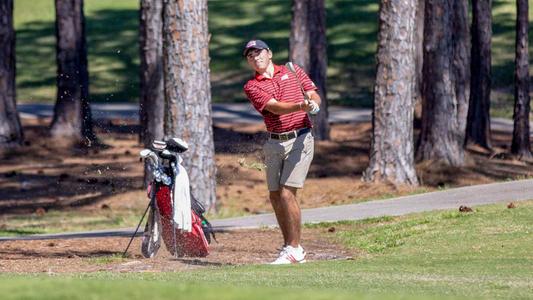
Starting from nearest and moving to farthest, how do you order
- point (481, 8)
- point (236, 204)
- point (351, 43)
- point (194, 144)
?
point (194, 144)
point (236, 204)
point (481, 8)
point (351, 43)

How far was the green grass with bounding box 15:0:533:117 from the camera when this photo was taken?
41812 mm

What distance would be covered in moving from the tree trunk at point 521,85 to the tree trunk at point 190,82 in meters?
9.35

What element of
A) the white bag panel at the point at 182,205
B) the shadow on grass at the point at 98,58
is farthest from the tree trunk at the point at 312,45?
the white bag panel at the point at 182,205

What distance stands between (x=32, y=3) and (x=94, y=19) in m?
5.07

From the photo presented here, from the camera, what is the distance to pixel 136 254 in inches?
563

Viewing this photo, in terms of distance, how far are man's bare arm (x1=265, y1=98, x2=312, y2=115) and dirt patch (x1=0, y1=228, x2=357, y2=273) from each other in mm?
1738

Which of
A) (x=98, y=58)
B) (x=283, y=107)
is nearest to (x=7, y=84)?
(x=283, y=107)

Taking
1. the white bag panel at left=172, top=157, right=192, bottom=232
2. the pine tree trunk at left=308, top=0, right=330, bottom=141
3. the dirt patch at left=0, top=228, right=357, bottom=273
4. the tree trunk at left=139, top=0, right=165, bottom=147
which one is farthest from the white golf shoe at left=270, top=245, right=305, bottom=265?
the pine tree trunk at left=308, top=0, right=330, bottom=141

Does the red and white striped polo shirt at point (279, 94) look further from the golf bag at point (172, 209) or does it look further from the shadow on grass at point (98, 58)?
the shadow on grass at point (98, 58)

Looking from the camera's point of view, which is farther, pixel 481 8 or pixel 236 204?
pixel 481 8

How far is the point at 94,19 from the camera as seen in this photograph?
2248 inches

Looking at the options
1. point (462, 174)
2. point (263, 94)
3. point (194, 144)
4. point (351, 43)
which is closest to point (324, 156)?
point (462, 174)

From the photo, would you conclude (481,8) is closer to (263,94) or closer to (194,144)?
(194,144)

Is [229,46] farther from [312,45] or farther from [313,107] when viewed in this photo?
[313,107]
